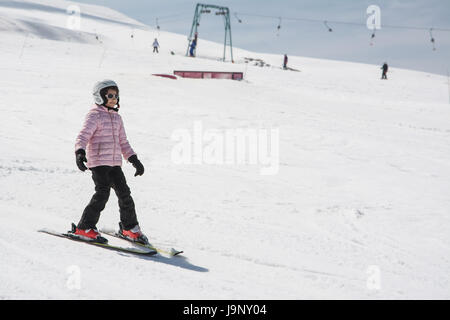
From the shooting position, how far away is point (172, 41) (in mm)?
57312

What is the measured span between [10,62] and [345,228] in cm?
1682

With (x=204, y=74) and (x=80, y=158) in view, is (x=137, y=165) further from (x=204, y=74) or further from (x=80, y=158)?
(x=204, y=74)

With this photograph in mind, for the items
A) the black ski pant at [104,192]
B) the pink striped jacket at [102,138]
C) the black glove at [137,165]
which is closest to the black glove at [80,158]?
the pink striped jacket at [102,138]

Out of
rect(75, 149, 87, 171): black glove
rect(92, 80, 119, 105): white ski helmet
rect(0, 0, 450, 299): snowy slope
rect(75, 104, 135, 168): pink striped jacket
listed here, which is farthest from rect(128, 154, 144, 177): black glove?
rect(0, 0, 450, 299): snowy slope

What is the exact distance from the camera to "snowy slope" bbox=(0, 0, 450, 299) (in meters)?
3.48

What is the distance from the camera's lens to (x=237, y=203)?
19.8ft

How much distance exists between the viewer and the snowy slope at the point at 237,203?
3482 mm

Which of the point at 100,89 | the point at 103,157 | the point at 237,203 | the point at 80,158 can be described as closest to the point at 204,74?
the point at 237,203

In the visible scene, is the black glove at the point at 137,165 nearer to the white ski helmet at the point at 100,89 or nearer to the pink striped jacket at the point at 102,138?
the pink striped jacket at the point at 102,138

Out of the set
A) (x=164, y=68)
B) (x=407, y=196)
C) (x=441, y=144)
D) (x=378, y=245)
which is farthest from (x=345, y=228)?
(x=164, y=68)

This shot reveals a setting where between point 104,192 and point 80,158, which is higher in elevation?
point 80,158
